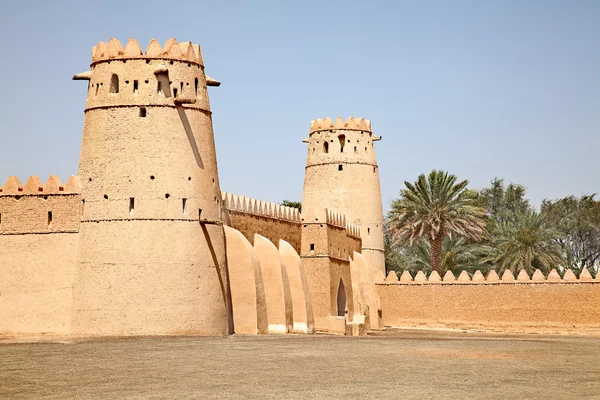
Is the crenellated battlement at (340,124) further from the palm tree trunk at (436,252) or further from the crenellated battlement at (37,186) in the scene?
the crenellated battlement at (37,186)

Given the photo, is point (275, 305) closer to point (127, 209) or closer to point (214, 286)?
point (214, 286)

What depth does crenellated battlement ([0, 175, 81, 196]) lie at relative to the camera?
90.6 feet

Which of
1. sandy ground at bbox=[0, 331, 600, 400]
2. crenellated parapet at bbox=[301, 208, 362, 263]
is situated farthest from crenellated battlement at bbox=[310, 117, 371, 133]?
sandy ground at bbox=[0, 331, 600, 400]

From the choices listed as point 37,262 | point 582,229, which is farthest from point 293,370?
point 582,229

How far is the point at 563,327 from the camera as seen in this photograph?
36.0 meters

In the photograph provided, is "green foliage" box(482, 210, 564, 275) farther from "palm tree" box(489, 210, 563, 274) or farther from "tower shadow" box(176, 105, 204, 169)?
"tower shadow" box(176, 105, 204, 169)

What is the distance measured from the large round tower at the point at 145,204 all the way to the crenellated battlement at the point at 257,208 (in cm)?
329

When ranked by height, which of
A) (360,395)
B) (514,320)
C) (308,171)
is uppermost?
(308,171)

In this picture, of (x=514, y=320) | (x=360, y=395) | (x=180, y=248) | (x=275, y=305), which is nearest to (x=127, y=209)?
(x=180, y=248)

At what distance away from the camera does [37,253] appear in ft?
90.3

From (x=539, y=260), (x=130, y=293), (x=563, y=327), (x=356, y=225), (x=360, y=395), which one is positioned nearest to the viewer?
(x=360, y=395)

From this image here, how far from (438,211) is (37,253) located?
22400mm

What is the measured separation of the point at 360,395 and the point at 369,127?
30849 millimetres

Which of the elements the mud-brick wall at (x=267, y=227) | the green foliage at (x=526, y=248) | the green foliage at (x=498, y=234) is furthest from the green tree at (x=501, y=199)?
the mud-brick wall at (x=267, y=227)
